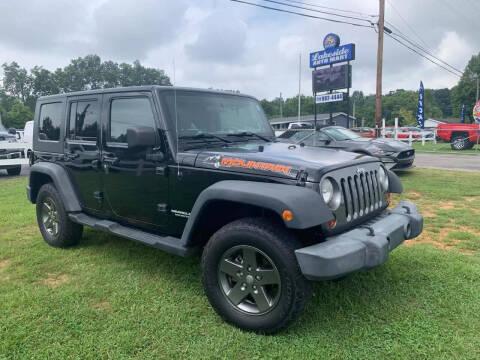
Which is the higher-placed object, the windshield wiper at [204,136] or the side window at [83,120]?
the side window at [83,120]

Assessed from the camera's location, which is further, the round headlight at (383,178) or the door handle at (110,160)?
the door handle at (110,160)

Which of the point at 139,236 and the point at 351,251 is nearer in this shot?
the point at 351,251

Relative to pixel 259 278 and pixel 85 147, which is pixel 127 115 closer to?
pixel 85 147

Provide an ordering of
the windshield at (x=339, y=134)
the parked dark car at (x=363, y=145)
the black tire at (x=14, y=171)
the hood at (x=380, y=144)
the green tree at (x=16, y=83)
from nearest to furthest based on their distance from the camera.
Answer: the parked dark car at (x=363, y=145), the hood at (x=380, y=144), the windshield at (x=339, y=134), the black tire at (x=14, y=171), the green tree at (x=16, y=83)

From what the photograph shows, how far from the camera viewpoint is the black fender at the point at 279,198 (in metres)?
2.42

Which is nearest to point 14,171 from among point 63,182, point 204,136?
point 63,182

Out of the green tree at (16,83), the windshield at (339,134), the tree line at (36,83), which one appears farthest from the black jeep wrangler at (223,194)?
the green tree at (16,83)

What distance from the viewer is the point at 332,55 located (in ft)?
68.8

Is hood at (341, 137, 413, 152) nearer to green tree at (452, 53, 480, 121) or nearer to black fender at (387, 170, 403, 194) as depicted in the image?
black fender at (387, 170, 403, 194)

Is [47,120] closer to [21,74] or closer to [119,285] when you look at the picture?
[119,285]

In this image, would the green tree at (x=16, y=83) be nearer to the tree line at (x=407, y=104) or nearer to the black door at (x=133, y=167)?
the tree line at (x=407, y=104)

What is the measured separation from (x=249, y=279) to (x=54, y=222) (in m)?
3.06

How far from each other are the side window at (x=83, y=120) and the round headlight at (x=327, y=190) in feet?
8.32

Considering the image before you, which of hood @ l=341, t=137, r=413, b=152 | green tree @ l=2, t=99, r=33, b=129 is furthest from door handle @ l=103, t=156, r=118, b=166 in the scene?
green tree @ l=2, t=99, r=33, b=129
